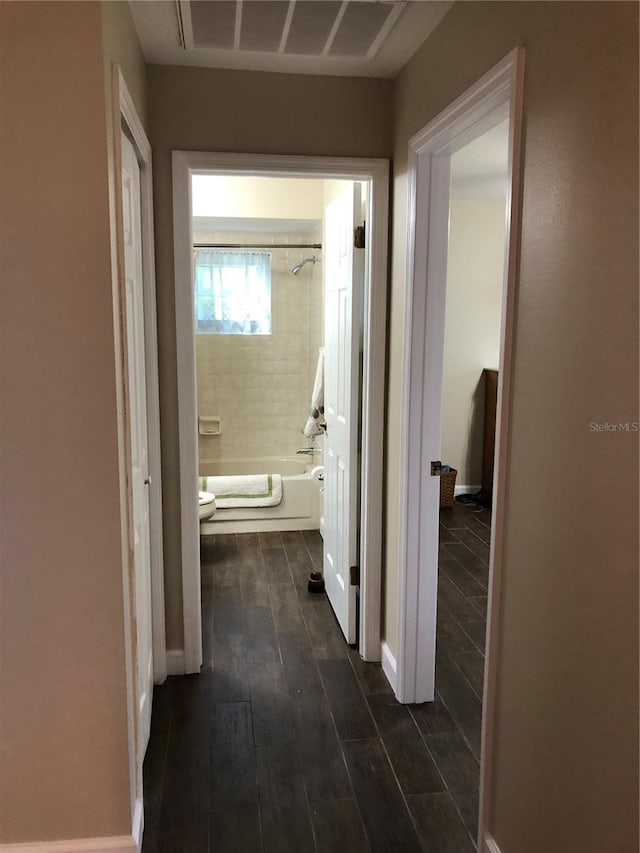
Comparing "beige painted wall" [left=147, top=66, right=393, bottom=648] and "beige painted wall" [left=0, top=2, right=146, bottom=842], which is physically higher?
"beige painted wall" [left=147, top=66, right=393, bottom=648]

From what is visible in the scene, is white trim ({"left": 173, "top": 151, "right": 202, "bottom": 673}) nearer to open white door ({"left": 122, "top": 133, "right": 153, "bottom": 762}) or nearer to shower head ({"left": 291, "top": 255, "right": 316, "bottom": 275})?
open white door ({"left": 122, "top": 133, "right": 153, "bottom": 762})

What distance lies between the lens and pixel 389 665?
2770 millimetres

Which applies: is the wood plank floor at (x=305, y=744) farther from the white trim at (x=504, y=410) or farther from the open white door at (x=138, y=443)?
the white trim at (x=504, y=410)

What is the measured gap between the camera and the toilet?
14.1 feet

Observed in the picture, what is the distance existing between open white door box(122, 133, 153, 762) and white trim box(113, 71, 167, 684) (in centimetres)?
5

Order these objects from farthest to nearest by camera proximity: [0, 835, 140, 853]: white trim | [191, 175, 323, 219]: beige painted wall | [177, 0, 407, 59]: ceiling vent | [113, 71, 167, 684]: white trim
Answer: [191, 175, 323, 219]: beige painted wall
[113, 71, 167, 684]: white trim
[177, 0, 407, 59]: ceiling vent
[0, 835, 140, 853]: white trim

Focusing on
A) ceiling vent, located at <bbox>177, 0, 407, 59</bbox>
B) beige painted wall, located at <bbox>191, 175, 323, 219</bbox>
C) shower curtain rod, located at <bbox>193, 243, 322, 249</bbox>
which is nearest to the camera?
ceiling vent, located at <bbox>177, 0, 407, 59</bbox>

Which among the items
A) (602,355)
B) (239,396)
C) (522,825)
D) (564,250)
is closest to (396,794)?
(522,825)

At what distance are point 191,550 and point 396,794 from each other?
1.19 meters

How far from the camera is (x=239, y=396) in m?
5.54

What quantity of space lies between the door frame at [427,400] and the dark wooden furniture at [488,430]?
10.0 feet

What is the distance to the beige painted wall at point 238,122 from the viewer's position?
2451 millimetres

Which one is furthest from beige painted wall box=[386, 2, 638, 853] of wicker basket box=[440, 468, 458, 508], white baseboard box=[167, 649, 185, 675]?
wicker basket box=[440, 468, 458, 508]

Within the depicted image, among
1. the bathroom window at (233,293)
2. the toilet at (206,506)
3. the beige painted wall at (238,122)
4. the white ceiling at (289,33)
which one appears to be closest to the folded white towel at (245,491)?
the toilet at (206,506)
